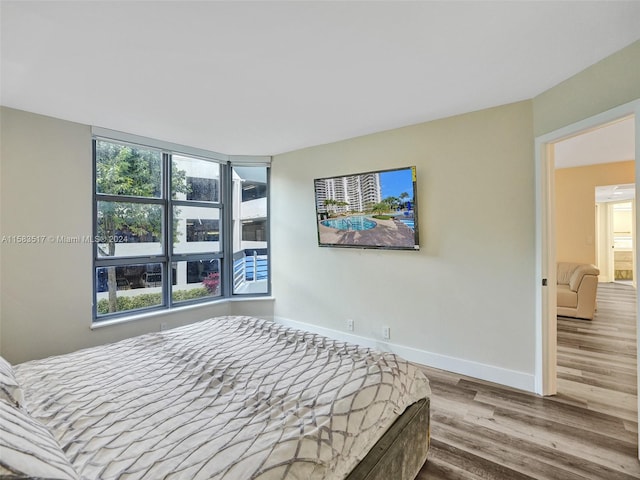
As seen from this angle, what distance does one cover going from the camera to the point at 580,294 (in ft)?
14.3

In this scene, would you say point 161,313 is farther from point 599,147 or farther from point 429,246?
point 599,147

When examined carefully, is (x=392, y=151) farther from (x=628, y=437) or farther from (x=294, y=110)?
(x=628, y=437)

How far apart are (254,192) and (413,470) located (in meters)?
3.60

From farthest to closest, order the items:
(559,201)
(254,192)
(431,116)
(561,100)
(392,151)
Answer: (559,201)
(254,192)
(392,151)
(431,116)
(561,100)

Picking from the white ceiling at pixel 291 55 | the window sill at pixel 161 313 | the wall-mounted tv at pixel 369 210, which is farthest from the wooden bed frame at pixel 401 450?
the window sill at pixel 161 313

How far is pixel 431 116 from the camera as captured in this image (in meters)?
2.82

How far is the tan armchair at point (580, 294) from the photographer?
14.1 ft

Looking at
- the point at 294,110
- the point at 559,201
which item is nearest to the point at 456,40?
the point at 294,110

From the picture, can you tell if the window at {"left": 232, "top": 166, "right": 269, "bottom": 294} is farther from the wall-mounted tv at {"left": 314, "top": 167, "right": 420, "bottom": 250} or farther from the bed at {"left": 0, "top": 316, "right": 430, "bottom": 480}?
the bed at {"left": 0, "top": 316, "right": 430, "bottom": 480}

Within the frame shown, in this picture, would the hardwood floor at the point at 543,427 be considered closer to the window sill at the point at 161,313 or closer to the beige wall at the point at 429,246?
the beige wall at the point at 429,246

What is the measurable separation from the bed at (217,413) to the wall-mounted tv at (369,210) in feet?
5.00

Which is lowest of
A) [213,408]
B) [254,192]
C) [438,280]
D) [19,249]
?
[213,408]

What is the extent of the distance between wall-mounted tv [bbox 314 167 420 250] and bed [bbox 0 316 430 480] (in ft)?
5.00

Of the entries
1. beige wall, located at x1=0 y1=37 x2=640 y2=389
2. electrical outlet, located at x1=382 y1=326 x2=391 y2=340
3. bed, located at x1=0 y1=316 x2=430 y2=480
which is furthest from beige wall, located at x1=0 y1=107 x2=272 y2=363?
electrical outlet, located at x1=382 y1=326 x2=391 y2=340
